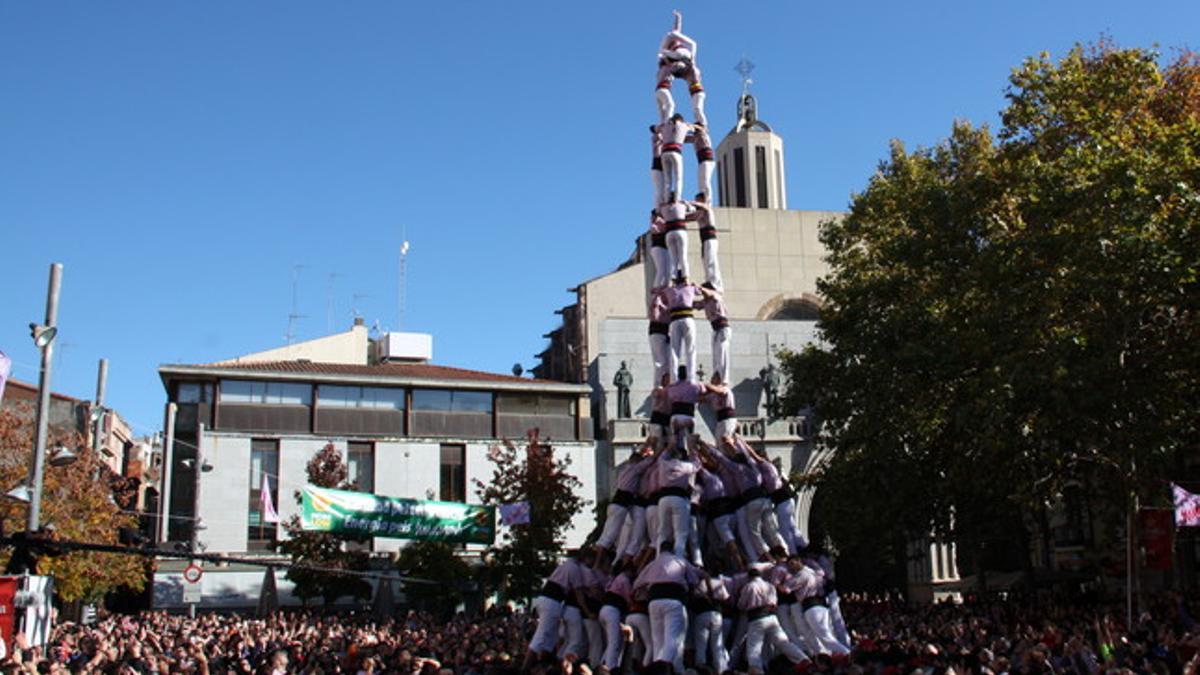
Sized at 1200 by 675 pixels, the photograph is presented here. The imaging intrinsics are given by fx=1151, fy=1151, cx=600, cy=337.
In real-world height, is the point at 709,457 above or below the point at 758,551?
above

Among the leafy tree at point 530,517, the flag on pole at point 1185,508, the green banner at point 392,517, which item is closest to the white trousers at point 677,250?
the flag on pole at point 1185,508

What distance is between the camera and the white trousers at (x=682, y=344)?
19359mm

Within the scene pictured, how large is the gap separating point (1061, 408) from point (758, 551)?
29.0ft

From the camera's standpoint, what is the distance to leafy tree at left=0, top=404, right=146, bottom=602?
31984 mm

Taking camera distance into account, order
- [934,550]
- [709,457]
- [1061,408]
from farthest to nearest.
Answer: [934,550], [1061,408], [709,457]

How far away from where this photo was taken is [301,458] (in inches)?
1790

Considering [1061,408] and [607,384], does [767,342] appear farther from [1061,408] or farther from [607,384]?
[1061,408]

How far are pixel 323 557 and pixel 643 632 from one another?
24518 millimetres

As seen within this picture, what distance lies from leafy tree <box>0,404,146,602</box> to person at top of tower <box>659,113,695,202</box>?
20241mm

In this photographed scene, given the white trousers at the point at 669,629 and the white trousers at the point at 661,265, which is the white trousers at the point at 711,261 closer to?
the white trousers at the point at 661,265

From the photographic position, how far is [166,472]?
43.0 m

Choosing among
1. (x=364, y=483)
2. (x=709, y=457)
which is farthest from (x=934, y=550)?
(x=709, y=457)

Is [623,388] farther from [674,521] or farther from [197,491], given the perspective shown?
[674,521]

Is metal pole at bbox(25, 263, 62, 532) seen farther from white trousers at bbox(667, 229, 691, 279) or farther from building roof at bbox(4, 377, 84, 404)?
building roof at bbox(4, 377, 84, 404)
